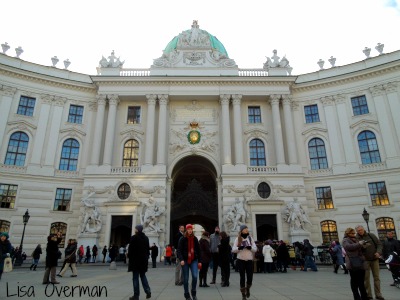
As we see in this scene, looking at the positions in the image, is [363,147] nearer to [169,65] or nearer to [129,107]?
[169,65]

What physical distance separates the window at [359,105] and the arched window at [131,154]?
2392 cm

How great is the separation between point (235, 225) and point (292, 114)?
48.9ft

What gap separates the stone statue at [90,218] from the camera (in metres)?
26.1

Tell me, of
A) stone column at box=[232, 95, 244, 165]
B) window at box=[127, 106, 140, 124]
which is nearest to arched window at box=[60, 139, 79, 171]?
window at box=[127, 106, 140, 124]

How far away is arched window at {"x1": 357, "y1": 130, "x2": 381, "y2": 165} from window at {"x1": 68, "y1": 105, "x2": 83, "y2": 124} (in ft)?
99.5

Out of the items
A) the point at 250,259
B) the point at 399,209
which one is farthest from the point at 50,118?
the point at 399,209

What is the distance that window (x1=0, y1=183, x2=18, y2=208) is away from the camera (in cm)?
2695

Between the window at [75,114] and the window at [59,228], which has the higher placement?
the window at [75,114]

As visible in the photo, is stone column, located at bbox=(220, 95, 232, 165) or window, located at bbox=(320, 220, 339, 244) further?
stone column, located at bbox=(220, 95, 232, 165)

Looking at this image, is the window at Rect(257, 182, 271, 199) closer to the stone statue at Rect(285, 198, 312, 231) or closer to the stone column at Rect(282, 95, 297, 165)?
the stone statue at Rect(285, 198, 312, 231)

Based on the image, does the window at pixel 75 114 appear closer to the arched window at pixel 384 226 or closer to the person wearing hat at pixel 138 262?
the person wearing hat at pixel 138 262

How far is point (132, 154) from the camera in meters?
31.3

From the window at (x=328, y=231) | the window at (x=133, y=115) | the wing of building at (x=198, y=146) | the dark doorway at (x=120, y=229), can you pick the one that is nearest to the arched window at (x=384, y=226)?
the wing of building at (x=198, y=146)

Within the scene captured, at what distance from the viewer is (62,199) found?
29.0 meters
